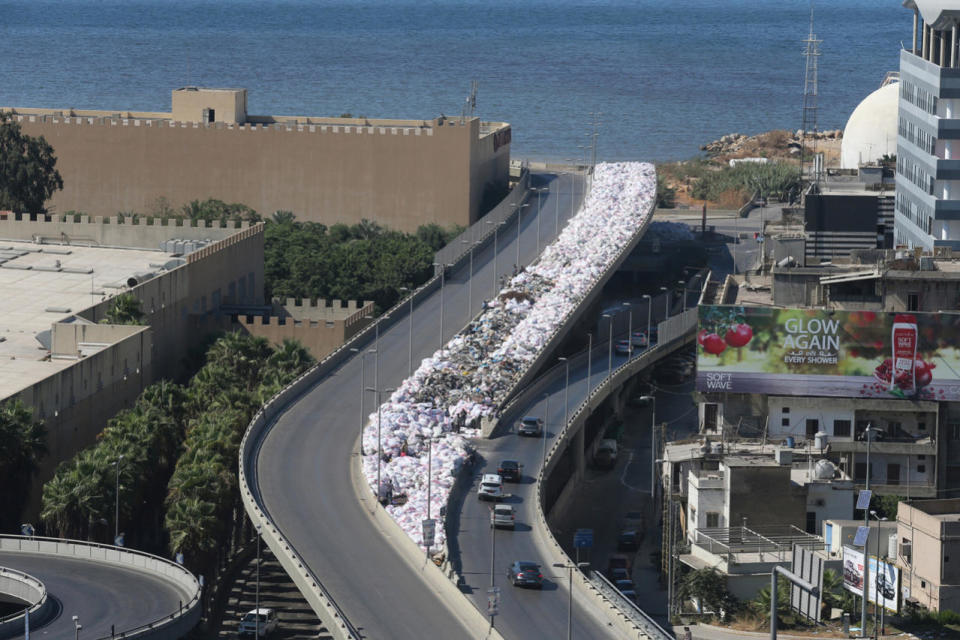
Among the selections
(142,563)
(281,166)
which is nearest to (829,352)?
(142,563)

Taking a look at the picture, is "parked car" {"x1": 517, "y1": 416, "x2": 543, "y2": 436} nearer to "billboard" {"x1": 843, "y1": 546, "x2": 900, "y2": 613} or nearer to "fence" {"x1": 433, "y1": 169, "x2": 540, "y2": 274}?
"billboard" {"x1": 843, "y1": 546, "x2": 900, "y2": 613}

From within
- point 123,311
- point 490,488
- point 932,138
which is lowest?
point 490,488

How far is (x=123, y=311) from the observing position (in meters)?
74.8

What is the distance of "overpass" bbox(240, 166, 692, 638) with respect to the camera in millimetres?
47062

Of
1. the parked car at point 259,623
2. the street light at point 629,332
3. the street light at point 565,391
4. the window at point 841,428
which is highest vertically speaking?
the street light at point 629,332

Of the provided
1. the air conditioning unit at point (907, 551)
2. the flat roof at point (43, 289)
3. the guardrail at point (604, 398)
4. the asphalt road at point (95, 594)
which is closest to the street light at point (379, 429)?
the guardrail at point (604, 398)

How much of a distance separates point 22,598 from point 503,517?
42.8ft

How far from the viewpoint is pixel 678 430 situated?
75938mm

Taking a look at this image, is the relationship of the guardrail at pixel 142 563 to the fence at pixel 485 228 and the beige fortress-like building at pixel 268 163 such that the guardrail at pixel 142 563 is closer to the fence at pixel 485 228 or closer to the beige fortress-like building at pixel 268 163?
the fence at pixel 485 228

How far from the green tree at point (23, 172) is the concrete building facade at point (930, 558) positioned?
58.8 meters

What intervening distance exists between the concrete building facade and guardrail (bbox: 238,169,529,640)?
1591cm

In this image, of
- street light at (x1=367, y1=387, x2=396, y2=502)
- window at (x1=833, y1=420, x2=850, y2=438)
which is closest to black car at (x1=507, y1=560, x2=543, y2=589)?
street light at (x1=367, y1=387, x2=396, y2=502)

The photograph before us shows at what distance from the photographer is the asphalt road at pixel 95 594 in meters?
46.2

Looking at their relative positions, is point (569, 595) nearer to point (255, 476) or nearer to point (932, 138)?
point (255, 476)
